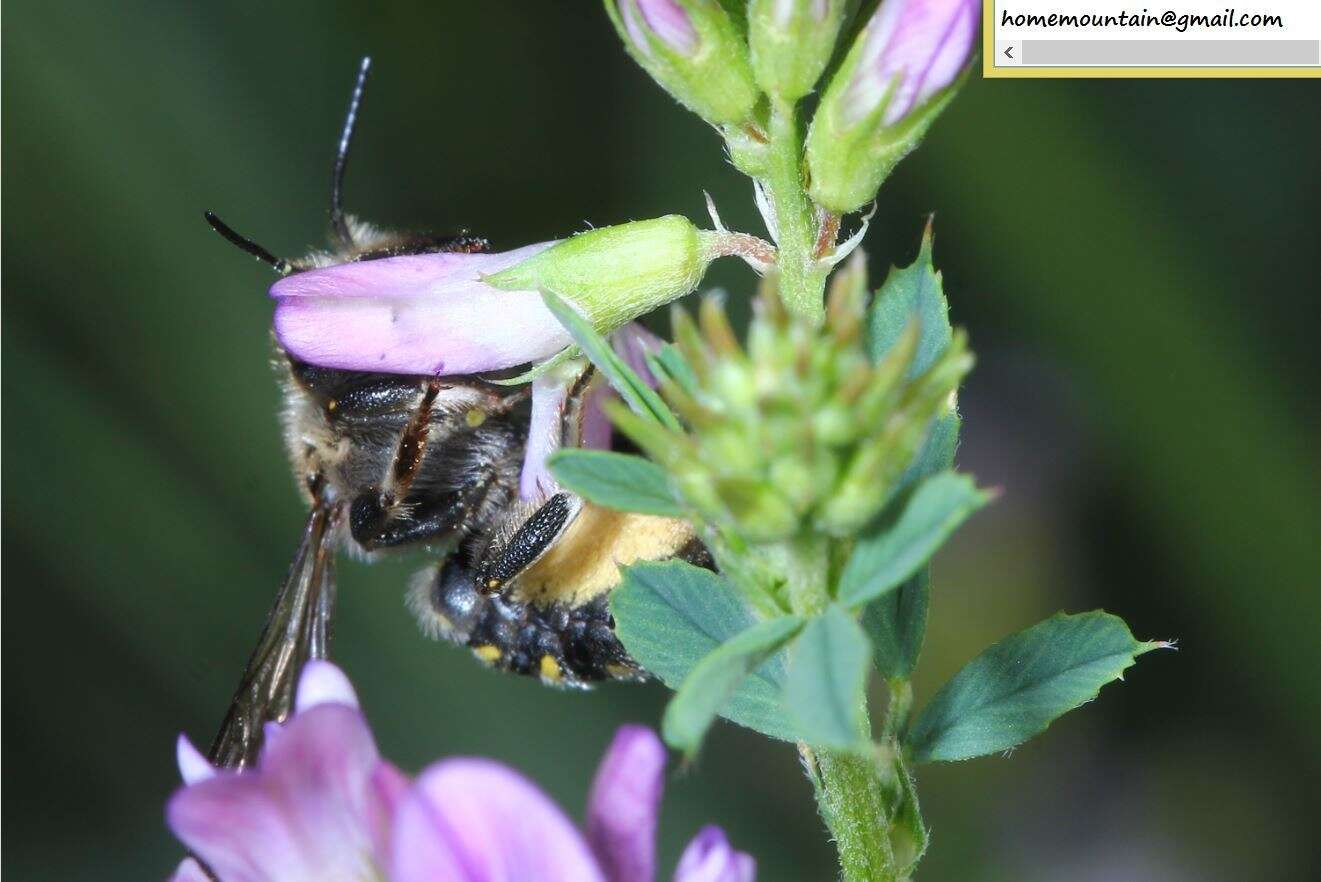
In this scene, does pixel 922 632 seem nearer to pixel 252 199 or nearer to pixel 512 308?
pixel 512 308

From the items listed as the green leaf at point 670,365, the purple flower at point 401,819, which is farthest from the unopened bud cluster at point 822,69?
the purple flower at point 401,819

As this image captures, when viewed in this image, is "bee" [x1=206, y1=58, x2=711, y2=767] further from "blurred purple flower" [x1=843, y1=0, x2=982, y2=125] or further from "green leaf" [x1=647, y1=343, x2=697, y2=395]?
"blurred purple flower" [x1=843, y1=0, x2=982, y2=125]

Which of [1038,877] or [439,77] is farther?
[439,77]

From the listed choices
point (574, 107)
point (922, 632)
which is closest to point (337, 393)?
point (922, 632)

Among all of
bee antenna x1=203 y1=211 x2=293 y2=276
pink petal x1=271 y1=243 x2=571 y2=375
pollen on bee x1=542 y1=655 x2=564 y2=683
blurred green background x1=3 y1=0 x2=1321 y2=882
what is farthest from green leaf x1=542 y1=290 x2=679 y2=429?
blurred green background x1=3 y1=0 x2=1321 y2=882

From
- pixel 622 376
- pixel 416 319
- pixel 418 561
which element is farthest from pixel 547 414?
pixel 418 561

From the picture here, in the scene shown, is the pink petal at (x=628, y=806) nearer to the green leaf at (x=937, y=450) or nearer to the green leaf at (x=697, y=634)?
the green leaf at (x=697, y=634)

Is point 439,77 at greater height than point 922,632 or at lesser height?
greater

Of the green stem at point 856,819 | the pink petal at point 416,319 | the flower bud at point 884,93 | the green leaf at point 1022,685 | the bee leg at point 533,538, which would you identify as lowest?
the green stem at point 856,819
